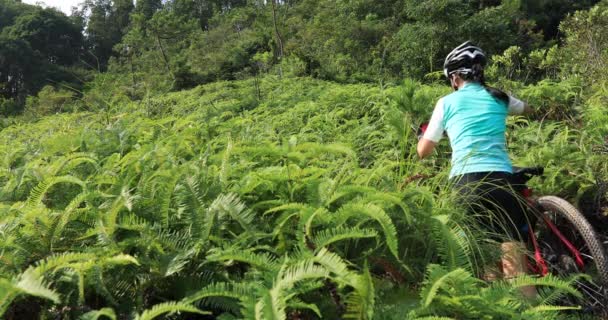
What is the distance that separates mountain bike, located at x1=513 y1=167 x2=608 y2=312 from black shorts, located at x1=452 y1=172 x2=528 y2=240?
9 centimetres

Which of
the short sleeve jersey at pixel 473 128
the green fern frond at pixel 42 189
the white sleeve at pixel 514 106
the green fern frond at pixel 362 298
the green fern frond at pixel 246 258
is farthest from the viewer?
the white sleeve at pixel 514 106

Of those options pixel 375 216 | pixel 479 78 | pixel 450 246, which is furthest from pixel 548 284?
pixel 479 78

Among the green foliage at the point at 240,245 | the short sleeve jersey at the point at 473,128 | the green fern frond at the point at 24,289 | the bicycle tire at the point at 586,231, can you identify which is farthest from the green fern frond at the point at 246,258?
the bicycle tire at the point at 586,231

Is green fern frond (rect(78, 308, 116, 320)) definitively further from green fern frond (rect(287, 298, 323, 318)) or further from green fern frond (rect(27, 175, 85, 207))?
green fern frond (rect(27, 175, 85, 207))

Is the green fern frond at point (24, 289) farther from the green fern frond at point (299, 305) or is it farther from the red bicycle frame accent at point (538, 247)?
the red bicycle frame accent at point (538, 247)

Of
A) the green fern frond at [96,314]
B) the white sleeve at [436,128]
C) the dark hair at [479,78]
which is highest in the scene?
the dark hair at [479,78]

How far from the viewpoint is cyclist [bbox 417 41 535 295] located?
2541 millimetres

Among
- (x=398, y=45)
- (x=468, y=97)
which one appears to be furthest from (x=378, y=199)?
(x=398, y=45)

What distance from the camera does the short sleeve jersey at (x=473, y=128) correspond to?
263cm

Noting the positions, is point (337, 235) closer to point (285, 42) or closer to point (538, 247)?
point (538, 247)

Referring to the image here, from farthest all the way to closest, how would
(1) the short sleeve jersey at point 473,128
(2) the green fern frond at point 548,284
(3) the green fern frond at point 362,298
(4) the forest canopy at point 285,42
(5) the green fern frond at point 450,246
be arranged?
(4) the forest canopy at point 285,42 < (1) the short sleeve jersey at point 473,128 < (5) the green fern frond at point 450,246 < (2) the green fern frond at point 548,284 < (3) the green fern frond at point 362,298

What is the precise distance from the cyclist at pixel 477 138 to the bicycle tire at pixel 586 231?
29 cm

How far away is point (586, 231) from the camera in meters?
2.59

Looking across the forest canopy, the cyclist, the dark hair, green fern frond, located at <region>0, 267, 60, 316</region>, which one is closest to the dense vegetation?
green fern frond, located at <region>0, 267, 60, 316</region>
